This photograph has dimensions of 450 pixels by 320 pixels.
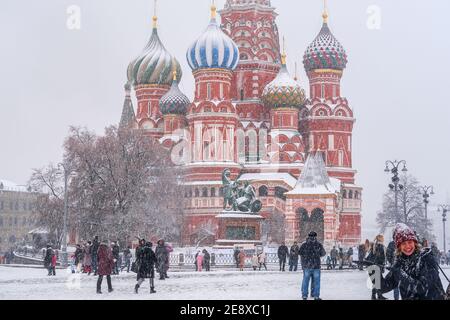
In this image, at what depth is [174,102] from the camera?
46.5 metres

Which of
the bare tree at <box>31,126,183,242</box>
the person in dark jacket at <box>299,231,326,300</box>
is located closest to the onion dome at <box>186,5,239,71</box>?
the bare tree at <box>31,126,183,242</box>

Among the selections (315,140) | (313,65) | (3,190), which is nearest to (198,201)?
(315,140)

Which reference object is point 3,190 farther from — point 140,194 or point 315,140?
point 140,194

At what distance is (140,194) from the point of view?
98.5 ft

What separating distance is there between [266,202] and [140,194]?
1280cm

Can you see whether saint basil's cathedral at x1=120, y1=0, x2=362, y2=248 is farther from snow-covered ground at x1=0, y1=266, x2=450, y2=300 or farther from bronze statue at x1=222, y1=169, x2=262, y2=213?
snow-covered ground at x1=0, y1=266, x2=450, y2=300

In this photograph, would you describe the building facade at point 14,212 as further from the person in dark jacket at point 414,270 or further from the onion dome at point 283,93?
the person in dark jacket at point 414,270

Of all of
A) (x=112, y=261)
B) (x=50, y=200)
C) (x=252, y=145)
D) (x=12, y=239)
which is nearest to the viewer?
(x=112, y=261)

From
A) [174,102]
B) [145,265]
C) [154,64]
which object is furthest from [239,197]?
[154,64]

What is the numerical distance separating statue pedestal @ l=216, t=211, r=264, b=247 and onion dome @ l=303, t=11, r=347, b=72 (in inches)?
837

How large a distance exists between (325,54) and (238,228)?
21.8 m

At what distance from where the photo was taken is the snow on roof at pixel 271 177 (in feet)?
138

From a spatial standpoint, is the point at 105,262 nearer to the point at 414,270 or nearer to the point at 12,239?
the point at 414,270

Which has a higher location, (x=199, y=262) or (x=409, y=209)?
(x=409, y=209)
